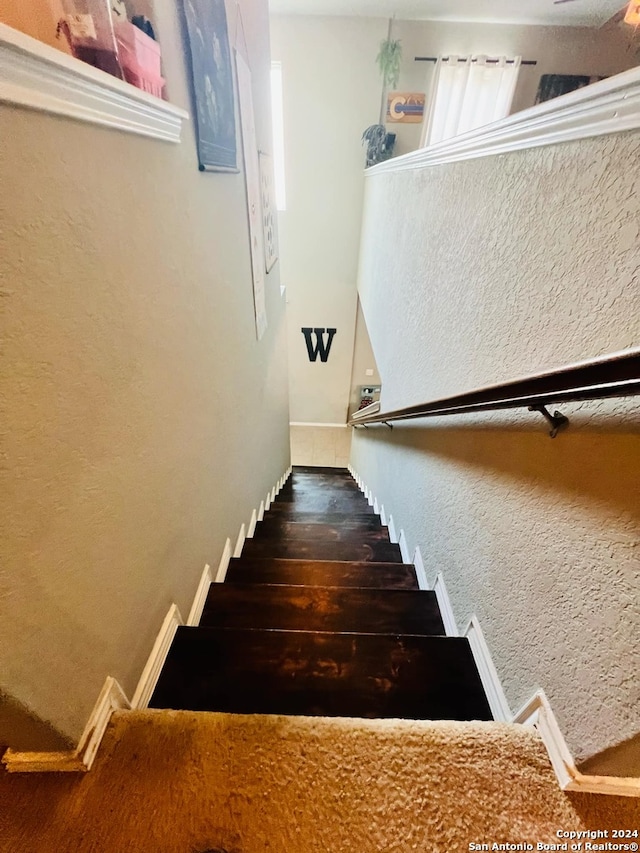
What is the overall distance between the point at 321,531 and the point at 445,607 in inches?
45.4

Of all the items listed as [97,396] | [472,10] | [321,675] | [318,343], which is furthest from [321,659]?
[472,10]

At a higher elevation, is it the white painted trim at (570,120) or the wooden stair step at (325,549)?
the white painted trim at (570,120)

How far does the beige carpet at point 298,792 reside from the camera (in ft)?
2.49

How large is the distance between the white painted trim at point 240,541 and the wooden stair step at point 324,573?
14 centimetres

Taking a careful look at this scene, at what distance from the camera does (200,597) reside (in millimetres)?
1433

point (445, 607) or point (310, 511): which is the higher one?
point (445, 607)

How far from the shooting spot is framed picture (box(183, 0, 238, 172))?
1134 mm

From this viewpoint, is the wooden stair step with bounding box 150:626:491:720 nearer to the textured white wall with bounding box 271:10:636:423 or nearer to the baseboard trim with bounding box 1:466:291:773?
the baseboard trim with bounding box 1:466:291:773

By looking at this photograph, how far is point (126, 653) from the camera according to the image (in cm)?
92

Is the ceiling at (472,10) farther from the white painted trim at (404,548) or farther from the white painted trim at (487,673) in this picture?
the white painted trim at (487,673)

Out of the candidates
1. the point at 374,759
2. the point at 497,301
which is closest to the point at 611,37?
the point at 497,301

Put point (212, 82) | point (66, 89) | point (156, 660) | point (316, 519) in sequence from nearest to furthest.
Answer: point (66, 89) → point (156, 660) → point (212, 82) → point (316, 519)

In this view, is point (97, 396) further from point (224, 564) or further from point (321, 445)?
point (321, 445)

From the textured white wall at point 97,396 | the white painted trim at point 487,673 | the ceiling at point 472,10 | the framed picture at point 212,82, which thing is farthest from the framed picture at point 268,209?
the white painted trim at point 487,673
